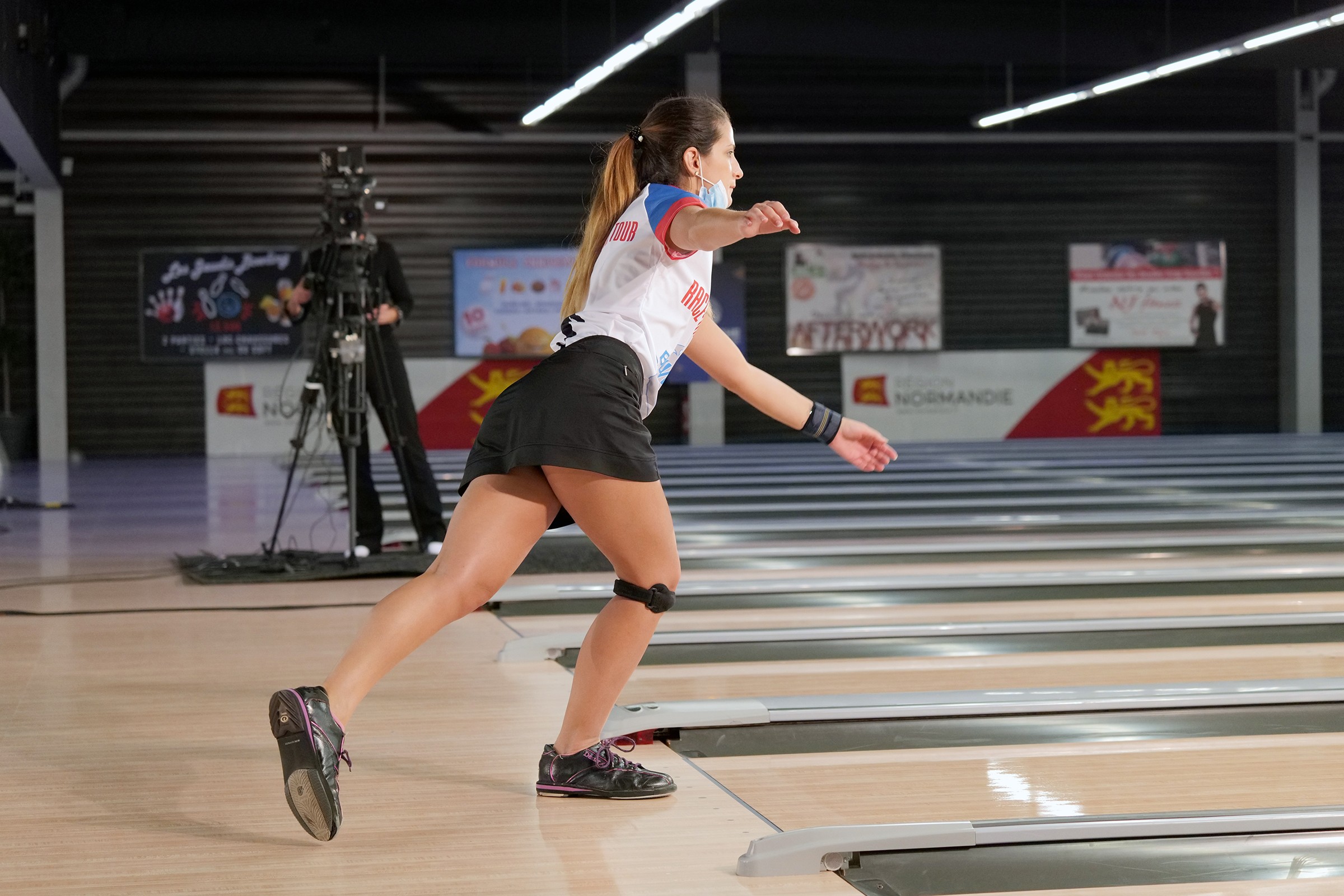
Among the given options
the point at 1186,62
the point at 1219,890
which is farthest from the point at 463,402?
the point at 1219,890

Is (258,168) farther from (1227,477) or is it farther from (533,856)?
(533,856)

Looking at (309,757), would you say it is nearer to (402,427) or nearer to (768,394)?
(768,394)

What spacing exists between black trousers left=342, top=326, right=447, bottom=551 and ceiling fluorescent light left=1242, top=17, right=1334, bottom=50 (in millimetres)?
6458

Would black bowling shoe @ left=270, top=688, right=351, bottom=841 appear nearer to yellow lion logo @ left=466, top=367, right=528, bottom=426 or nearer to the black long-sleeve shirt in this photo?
the black long-sleeve shirt

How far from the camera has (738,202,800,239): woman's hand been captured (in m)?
1.87

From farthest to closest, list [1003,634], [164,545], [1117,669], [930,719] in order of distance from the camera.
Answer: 1. [164,545]
2. [1003,634]
3. [1117,669]
4. [930,719]

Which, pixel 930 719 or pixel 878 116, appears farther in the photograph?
pixel 878 116

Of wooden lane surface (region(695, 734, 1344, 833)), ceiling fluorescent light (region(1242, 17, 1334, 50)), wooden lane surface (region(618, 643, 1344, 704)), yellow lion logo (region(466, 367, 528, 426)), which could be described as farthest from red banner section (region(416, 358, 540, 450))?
wooden lane surface (region(695, 734, 1344, 833))

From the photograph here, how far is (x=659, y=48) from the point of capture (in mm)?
12867

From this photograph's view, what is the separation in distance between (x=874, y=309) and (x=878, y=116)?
1.98 metres

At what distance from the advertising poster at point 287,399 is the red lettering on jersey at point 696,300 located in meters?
10.4

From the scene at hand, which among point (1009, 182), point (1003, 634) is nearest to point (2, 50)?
point (1003, 634)

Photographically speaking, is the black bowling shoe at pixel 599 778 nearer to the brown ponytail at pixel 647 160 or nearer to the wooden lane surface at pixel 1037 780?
the wooden lane surface at pixel 1037 780

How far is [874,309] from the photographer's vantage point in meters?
13.7
